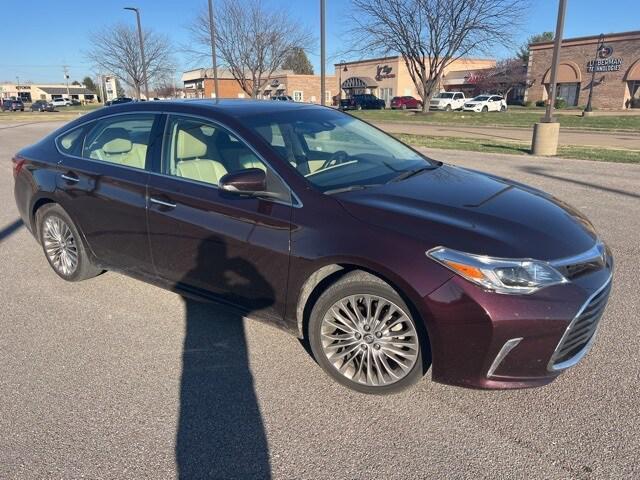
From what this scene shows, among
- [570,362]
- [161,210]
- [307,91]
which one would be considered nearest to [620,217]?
[570,362]

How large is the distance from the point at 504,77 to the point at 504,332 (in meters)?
67.2

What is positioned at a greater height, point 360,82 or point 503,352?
point 360,82

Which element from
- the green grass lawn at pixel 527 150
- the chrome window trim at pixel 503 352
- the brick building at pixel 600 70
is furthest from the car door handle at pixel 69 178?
the brick building at pixel 600 70

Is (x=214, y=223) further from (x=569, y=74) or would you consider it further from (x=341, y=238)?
(x=569, y=74)

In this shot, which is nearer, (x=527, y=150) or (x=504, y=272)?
(x=504, y=272)

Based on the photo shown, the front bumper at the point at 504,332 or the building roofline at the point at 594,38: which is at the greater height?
the building roofline at the point at 594,38

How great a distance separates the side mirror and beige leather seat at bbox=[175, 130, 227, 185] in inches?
17.7

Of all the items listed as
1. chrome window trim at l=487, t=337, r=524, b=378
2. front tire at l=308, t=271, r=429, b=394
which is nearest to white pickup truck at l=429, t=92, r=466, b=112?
front tire at l=308, t=271, r=429, b=394

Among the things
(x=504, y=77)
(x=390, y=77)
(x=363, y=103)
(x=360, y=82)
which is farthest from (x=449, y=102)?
(x=360, y=82)

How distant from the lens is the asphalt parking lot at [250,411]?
2381 millimetres

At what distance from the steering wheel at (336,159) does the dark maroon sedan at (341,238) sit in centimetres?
2

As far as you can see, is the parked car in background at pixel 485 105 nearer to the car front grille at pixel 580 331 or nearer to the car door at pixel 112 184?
the car door at pixel 112 184

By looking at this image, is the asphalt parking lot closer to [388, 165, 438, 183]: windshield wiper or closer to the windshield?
the windshield

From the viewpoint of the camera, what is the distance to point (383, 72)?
225 feet
